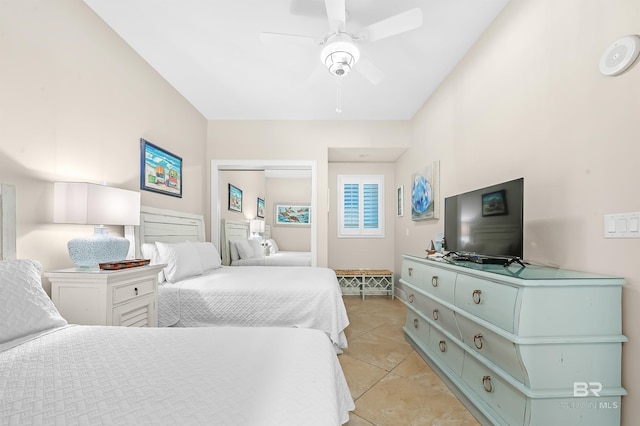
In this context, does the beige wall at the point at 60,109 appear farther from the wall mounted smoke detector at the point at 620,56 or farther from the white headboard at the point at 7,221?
the wall mounted smoke detector at the point at 620,56

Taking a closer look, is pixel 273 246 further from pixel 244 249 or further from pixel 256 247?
pixel 244 249

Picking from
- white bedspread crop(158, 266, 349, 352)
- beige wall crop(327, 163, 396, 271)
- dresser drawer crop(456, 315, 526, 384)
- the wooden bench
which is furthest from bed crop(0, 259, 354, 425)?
beige wall crop(327, 163, 396, 271)

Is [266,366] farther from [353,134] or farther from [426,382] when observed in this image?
[353,134]

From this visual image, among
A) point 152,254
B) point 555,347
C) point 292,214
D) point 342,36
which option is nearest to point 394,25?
point 342,36

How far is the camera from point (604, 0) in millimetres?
1327

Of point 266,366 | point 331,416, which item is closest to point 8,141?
point 266,366

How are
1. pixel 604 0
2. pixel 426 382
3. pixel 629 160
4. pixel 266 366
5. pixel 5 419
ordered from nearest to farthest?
1. pixel 5 419
2. pixel 266 366
3. pixel 629 160
4. pixel 604 0
5. pixel 426 382

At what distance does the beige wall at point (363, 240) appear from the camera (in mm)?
4930

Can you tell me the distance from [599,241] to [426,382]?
4.84ft

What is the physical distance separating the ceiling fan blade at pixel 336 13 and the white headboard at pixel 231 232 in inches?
116

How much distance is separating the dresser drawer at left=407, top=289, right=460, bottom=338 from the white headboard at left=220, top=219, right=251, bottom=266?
2.53 metres

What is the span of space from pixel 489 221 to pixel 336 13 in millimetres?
1722

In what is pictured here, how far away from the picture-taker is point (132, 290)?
1813mm

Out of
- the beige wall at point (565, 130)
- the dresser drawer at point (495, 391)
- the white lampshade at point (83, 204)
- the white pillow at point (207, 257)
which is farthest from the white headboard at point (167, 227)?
the beige wall at point (565, 130)
